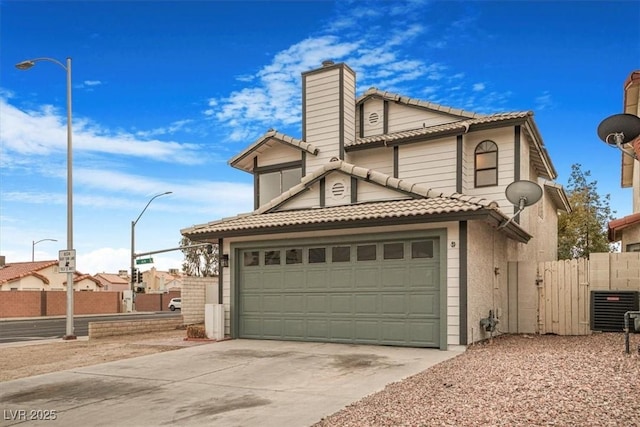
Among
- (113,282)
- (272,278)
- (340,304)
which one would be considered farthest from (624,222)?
(113,282)

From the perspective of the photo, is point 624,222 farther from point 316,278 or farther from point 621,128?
point 316,278

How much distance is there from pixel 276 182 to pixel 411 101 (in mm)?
5411

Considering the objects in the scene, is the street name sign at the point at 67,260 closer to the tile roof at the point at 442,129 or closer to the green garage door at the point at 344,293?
the green garage door at the point at 344,293

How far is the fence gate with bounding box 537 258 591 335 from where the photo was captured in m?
13.1

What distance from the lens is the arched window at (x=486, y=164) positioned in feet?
50.1

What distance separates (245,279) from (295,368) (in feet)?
16.6

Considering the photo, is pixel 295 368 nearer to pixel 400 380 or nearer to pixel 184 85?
pixel 400 380

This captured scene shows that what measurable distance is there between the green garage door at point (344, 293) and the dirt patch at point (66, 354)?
7.13 feet

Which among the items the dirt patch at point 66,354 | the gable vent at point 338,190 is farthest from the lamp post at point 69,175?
the gable vent at point 338,190

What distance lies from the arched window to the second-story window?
229 inches

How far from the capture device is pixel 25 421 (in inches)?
242

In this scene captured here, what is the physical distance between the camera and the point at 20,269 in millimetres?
47281

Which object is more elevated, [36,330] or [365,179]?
[365,179]

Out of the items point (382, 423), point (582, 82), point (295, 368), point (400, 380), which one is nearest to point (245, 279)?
point (295, 368)
